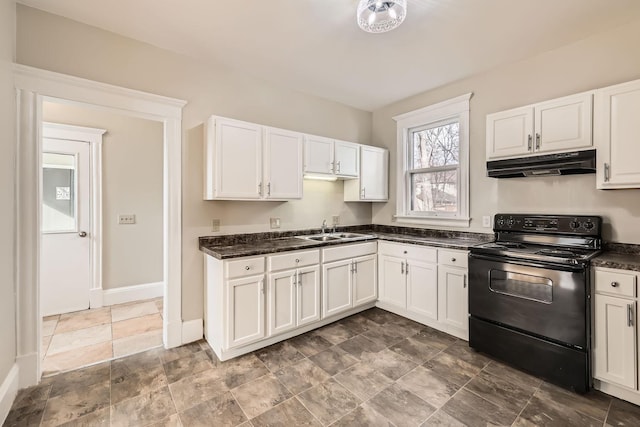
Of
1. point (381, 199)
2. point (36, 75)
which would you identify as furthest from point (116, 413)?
point (381, 199)

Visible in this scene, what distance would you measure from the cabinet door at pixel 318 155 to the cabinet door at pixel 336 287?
3.56 ft

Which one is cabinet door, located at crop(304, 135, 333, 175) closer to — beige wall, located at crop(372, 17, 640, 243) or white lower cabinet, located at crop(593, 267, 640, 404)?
beige wall, located at crop(372, 17, 640, 243)

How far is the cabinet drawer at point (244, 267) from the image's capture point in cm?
235

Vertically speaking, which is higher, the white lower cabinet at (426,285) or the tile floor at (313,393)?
the white lower cabinet at (426,285)

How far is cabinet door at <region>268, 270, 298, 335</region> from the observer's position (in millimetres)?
2588

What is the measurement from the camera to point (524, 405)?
186 cm

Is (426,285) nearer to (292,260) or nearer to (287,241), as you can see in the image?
(292,260)

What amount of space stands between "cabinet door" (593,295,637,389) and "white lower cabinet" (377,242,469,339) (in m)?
0.90

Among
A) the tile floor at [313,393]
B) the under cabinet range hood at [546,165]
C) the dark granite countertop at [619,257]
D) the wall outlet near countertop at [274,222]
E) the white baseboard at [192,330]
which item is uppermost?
the under cabinet range hood at [546,165]

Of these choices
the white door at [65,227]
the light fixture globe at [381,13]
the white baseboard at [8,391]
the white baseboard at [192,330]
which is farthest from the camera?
the white door at [65,227]

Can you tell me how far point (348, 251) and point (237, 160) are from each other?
5.01ft

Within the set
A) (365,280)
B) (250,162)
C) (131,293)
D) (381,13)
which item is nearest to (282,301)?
(365,280)

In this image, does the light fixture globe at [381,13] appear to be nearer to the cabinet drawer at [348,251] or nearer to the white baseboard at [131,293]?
the cabinet drawer at [348,251]

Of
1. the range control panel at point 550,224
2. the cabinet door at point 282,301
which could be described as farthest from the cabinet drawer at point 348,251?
the range control panel at point 550,224
